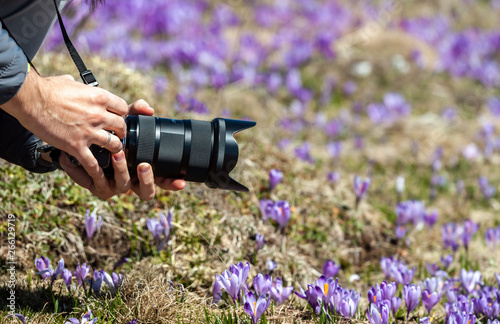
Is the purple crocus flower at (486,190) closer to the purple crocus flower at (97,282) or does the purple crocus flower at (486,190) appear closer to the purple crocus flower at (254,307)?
the purple crocus flower at (254,307)

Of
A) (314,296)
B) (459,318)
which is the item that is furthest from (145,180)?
(459,318)

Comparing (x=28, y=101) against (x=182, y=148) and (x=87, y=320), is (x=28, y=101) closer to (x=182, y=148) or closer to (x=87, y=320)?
(x=182, y=148)

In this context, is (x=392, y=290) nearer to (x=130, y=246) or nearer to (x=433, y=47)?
(x=130, y=246)

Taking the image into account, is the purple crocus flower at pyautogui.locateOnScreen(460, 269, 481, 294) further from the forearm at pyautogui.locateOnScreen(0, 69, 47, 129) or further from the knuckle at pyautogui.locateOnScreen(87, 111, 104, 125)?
the forearm at pyautogui.locateOnScreen(0, 69, 47, 129)

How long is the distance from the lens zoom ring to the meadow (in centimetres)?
58

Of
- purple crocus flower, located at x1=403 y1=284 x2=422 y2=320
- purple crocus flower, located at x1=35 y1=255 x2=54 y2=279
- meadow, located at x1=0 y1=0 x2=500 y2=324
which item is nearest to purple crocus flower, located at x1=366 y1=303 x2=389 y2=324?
meadow, located at x1=0 y1=0 x2=500 y2=324

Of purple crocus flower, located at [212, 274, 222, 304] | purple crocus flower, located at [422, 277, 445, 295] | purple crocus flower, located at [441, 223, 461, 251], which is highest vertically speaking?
purple crocus flower, located at [441, 223, 461, 251]

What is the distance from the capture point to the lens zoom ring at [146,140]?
7.28 feet

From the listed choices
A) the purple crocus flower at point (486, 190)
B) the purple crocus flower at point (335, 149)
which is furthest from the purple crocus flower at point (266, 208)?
the purple crocus flower at point (486, 190)

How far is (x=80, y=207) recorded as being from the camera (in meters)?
3.17

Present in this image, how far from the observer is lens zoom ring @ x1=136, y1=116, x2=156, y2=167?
222 cm

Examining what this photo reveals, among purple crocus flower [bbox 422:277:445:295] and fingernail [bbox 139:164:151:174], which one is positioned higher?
fingernail [bbox 139:164:151:174]

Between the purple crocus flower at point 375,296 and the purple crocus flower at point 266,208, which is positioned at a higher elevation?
the purple crocus flower at point 266,208

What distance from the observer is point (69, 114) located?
6.48 ft
